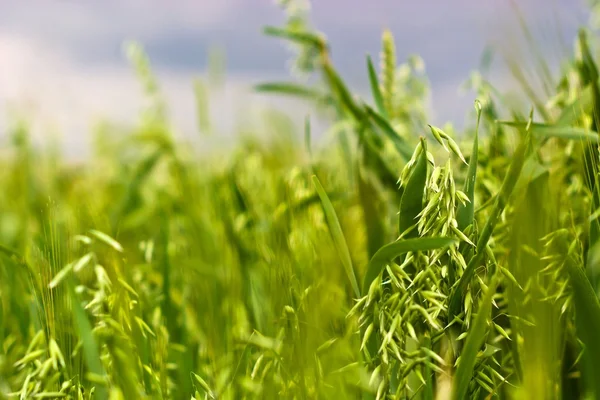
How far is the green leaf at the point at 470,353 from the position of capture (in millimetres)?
567

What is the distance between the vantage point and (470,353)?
580mm

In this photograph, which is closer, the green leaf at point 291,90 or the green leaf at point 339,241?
the green leaf at point 339,241

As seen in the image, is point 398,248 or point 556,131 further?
point 556,131

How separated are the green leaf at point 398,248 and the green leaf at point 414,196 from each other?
6 centimetres

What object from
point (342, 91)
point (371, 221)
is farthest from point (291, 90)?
point (371, 221)

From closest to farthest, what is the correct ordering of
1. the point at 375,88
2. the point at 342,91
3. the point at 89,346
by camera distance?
1. the point at 89,346
2. the point at 375,88
3. the point at 342,91

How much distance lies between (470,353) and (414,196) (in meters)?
0.15

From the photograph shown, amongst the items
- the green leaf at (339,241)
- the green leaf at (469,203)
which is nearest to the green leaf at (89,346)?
the green leaf at (339,241)

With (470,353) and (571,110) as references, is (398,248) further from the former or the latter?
(571,110)

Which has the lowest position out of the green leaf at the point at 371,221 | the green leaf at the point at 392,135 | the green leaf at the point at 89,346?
the green leaf at the point at 89,346

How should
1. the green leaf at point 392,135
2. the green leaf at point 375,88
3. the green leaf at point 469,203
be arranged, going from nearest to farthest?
the green leaf at point 469,203
the green leaf at point 392,135
the green leaf at point 375,88

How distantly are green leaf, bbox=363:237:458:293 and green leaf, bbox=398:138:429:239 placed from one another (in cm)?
6

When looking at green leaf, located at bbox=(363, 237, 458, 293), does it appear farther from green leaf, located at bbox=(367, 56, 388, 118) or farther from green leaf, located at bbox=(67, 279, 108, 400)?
green leaf, located at bbox=(367, 56, 388, 118)

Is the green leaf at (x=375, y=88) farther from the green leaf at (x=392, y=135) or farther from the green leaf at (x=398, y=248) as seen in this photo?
the green leaf at (x=398, y=248)
